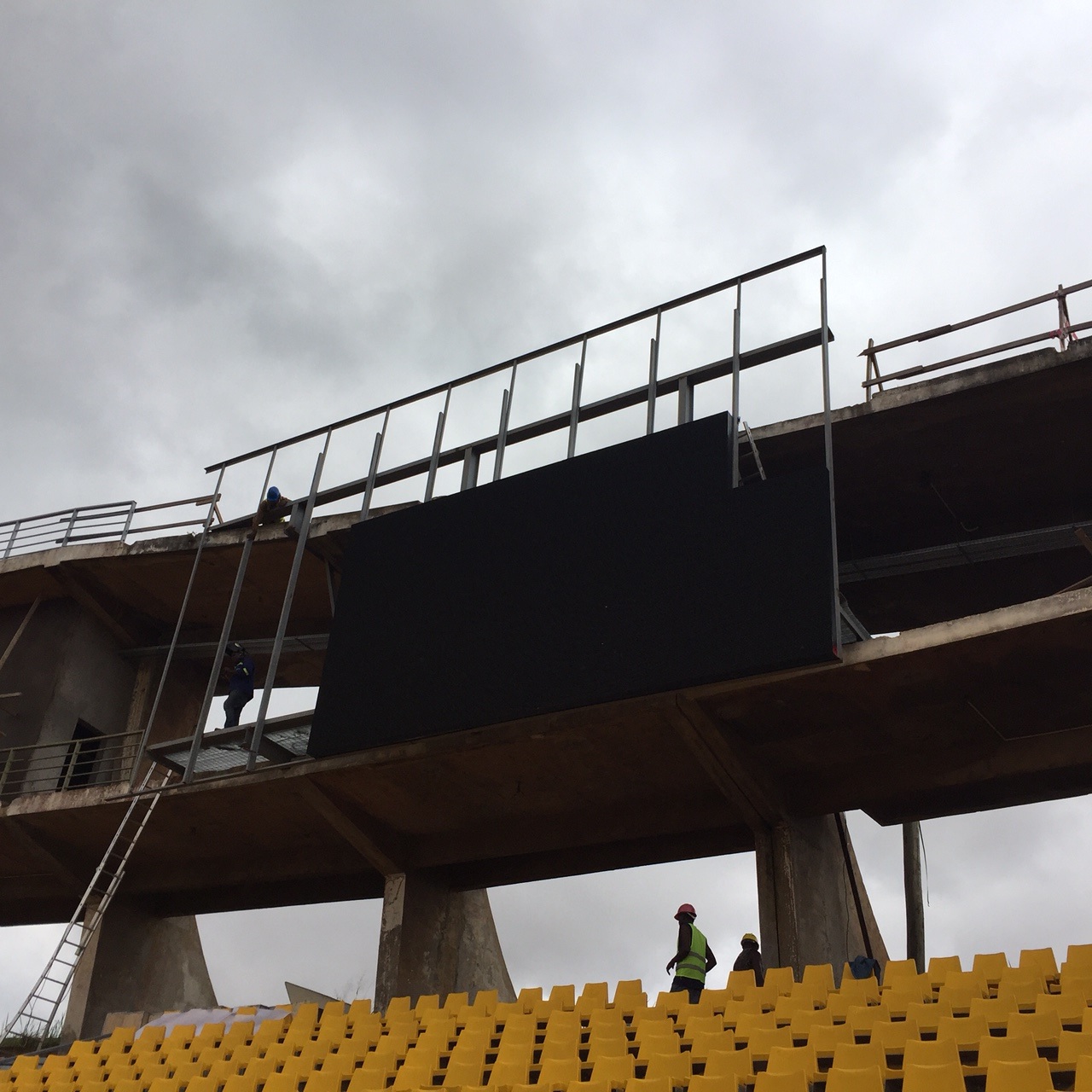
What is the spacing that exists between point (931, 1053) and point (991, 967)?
9.18ft

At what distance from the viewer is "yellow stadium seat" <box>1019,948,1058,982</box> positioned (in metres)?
8.78

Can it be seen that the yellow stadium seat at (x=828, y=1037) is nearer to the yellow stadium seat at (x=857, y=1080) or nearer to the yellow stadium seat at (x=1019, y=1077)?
the yellow stadium seat at (x=857, y=1080)

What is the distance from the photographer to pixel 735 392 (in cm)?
1323

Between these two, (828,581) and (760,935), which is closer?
(828,581)

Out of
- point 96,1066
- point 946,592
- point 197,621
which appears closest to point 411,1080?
point 96,1066

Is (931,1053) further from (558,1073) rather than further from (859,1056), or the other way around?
(558,1073)

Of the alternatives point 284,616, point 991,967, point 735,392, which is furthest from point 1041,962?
point 284,616

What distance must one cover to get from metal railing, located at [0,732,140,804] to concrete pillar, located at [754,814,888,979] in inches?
364

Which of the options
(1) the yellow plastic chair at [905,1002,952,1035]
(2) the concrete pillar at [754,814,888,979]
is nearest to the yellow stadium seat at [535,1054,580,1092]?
(1) the yellow plastic chair at [905,1002,952,1035]

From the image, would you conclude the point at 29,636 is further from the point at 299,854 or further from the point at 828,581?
the point at 828,581

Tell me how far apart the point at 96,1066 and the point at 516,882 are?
538cm

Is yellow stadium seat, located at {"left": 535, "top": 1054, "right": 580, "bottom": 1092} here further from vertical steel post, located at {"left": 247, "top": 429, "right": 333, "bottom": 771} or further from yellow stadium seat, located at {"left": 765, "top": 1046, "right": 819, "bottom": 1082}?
vertical steel post, located at {"left": 247, "top": 429, "right": 333, "bottom": 771}

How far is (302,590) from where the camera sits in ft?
61.2

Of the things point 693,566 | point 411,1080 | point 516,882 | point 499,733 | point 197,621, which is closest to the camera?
point 411,1080
